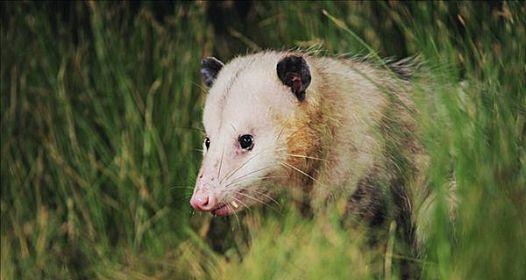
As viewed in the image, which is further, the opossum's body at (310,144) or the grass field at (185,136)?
the opossum's body at (310,144)

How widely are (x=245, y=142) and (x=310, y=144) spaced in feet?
0.69

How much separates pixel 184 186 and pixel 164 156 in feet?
0.81

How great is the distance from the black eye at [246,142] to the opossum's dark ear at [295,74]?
0.70 feet

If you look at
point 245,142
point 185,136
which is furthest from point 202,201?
point 185,136

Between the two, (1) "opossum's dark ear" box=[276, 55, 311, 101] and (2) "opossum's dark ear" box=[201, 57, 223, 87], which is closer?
(1) "opossum's dark ear" box=[276, 55, 311, 101]

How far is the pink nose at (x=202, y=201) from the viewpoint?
3275mm

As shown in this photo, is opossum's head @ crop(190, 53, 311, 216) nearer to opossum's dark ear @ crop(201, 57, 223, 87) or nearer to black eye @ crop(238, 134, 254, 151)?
black eye @ crop(238, 134, 254, 151)

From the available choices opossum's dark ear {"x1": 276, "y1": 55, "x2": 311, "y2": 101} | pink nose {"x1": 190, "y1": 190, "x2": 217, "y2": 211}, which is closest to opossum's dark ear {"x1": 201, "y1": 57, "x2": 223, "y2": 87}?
opossum's dark ear {"x1": 276, "y1": 55, "x2": 311, "y2": 101}

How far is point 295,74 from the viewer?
3.50m

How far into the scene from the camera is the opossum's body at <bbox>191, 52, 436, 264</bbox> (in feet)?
11.2

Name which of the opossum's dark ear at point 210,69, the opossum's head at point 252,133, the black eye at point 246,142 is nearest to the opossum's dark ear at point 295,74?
the opossum's head at point 252,133

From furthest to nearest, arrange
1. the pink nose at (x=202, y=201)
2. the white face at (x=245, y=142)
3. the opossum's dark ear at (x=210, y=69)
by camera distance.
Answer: the opossum's dark ear at (x=210, y=69) → the white face at (x=245, y=142) → the pink nose at (x=202, y=201)

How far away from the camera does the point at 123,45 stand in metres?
5.01

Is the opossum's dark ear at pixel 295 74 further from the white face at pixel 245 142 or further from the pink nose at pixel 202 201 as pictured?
the pink nose at pixel 202 201
